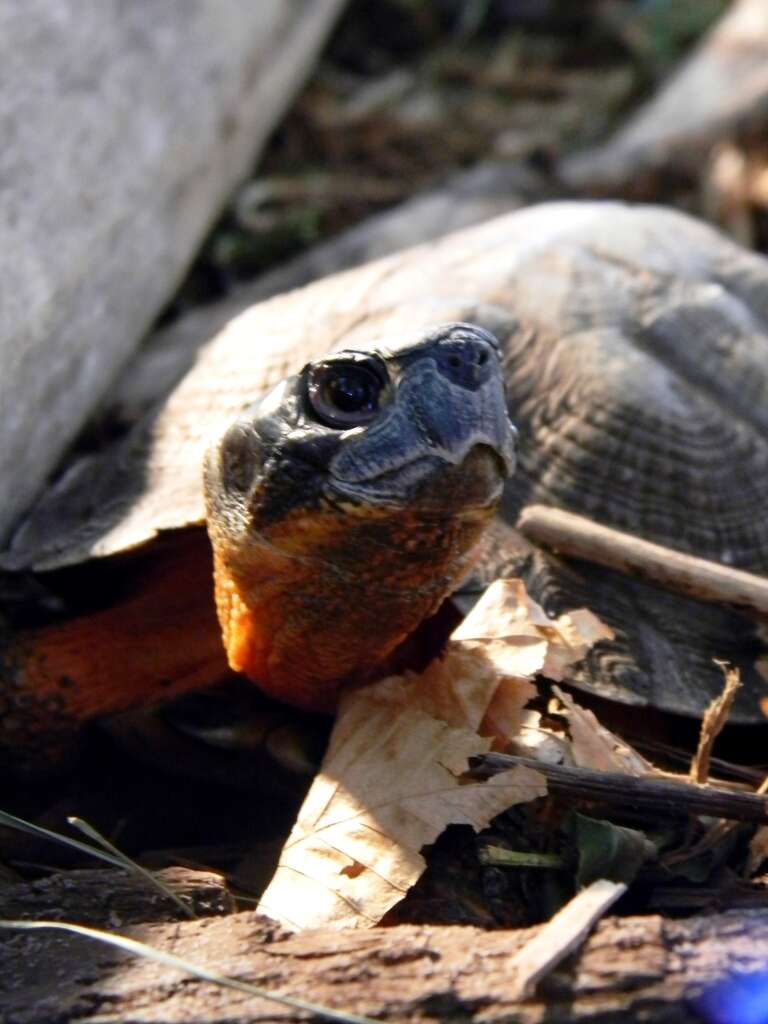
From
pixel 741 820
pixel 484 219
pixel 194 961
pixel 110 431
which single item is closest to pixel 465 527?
pixel 741 820

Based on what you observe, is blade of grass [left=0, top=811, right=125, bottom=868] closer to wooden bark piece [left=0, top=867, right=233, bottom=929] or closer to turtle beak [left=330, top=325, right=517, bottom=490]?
wooden bark piece [left=0, top=867, right=233, bottom=929]

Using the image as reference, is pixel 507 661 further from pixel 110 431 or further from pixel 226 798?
pixel 110 431

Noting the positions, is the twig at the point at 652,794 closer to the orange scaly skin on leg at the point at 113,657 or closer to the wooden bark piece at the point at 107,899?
the wooden bark piece at the point at 107,899

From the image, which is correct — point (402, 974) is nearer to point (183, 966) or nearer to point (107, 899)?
point (183, 966)

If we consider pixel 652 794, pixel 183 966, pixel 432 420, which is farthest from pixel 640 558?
pixel 183 966

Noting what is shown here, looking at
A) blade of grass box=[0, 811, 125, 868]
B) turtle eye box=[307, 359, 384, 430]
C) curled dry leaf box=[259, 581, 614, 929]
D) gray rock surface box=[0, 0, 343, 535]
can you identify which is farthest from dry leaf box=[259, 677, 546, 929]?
gray rock surface box=[0, 0, 343, 535]

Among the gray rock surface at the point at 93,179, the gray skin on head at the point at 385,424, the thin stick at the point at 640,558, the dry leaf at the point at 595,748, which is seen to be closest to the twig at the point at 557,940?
the dry leaf at the point at 595,748
